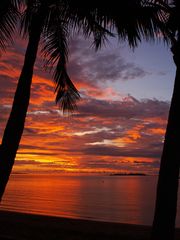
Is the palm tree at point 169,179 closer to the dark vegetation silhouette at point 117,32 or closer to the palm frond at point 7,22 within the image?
the dark vegetation silhouette at point 117,32

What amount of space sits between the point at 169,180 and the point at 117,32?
271 cm

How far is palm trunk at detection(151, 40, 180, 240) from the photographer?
604cm

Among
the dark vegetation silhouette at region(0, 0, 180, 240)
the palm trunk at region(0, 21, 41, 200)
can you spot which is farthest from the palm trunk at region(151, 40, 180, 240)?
the palm trunk at region(0, 21, 41, 200)

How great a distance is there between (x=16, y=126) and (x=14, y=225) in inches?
267

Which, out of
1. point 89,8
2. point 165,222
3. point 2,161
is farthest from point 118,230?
point 89,8

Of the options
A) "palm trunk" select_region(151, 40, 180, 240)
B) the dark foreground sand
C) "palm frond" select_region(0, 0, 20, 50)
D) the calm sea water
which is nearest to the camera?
"palm trunk" select_region(151, 40, 180, 240)

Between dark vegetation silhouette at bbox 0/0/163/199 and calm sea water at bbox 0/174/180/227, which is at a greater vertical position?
dark vegetation silhouette at bbox 0/0/163/199

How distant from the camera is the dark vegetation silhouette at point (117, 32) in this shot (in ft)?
20.0

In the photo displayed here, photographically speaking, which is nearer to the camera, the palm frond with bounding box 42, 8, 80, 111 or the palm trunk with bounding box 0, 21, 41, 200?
the palm trunk with bounding box 0, 21, 41, 200

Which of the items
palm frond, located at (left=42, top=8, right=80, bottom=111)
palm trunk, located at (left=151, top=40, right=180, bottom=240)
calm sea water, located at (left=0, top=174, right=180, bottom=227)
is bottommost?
calm sea water, located at (left=0, top=174, right=180, bottom=227)

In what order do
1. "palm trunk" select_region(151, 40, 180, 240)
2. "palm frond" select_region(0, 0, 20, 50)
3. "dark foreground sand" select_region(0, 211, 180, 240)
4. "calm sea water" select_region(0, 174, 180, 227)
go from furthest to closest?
"calm sea water" select_region(0, 174, 180, 227)
"dark foreground sand" select_region(0, 211, 180, 240)
"palm frond" select_region(0, 0, 20, 50)
"palm trunk" select_region(151, 40, 180, 240)

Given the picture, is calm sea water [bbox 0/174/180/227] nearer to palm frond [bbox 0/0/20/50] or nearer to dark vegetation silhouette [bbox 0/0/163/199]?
dark vegetation silhouette [bbox 0/0/163/199]

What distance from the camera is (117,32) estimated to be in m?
6.74

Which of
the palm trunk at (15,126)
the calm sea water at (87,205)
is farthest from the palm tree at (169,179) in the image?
the calm sea water at (87,205)
